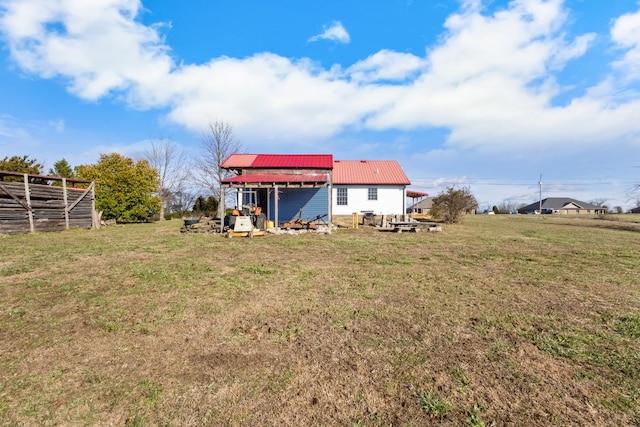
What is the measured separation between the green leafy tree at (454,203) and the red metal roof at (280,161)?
370 inches

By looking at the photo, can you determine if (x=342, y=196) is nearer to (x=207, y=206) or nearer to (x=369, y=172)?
(x=369, y=172)

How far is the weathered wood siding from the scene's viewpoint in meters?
13.6

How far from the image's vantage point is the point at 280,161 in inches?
800

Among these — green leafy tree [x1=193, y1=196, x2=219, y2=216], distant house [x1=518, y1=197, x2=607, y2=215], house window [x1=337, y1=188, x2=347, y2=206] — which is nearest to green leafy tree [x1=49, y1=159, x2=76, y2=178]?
green leafy tree [x1=193, y1=196, x2=219, y2=216]

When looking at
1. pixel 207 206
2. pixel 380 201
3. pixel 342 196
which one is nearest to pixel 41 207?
pixel 207 206

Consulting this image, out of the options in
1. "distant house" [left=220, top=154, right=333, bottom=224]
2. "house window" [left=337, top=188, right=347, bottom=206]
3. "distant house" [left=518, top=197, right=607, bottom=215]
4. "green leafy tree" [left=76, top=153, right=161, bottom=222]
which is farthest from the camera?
"distant house" [left=518, top=197, right=607, bottom=215]

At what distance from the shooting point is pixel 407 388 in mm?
2688

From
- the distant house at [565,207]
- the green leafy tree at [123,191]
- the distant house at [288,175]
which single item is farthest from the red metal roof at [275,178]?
the distant house at [565,207]

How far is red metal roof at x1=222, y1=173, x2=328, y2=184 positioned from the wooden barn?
8456 millimetres

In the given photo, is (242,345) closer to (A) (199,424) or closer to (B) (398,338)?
(A) (199,424)

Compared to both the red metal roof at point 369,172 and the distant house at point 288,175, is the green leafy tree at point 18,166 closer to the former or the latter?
the distant house at point 288,175

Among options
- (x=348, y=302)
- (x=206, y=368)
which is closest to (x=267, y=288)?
(x=348, y=302)

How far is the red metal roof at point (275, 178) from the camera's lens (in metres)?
16.0

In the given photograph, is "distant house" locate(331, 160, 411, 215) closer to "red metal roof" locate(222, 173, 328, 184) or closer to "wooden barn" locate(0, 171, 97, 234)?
"red metal roof" locate(222, 173, 328, 184)
